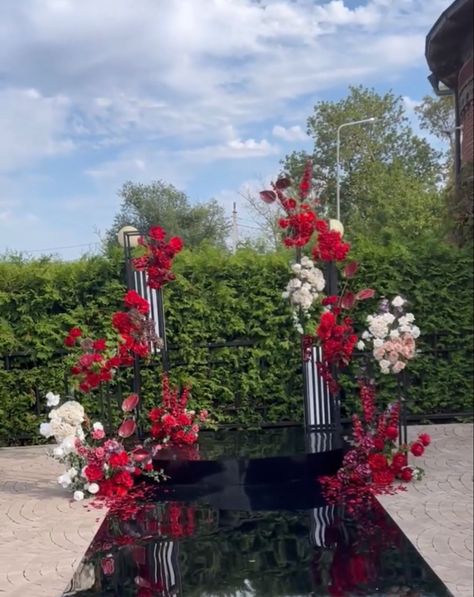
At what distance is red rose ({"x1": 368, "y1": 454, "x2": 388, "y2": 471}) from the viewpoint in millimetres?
3693

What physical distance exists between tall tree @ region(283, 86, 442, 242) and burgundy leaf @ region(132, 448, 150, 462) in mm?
2056

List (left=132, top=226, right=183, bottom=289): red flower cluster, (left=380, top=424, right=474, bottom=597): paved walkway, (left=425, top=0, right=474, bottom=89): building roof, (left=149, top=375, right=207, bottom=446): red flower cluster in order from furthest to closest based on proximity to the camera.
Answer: (left=149, top=375, right=207, bottom=446): red flower cluster → (left=132, top=226, right=183, bottom=289): red flower cluster → (left=380, top=424, right=474, bottom=597): paved walkway → (left=425, top=0, right=474, bottom=89): building roof

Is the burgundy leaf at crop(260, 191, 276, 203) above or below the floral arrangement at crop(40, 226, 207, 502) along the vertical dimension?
above

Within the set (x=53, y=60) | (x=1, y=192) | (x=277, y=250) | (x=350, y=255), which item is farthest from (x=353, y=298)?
(x=53, y=60)

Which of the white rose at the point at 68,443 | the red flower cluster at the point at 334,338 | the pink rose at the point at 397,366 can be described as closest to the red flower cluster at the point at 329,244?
the red flower cluster at the point at 334,338

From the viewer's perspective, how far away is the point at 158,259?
13.5ft

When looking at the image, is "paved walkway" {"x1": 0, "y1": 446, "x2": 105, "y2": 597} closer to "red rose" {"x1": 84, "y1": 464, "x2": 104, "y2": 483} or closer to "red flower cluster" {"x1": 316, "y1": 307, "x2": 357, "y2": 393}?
"red rose" {"x1": 84, "y1": 464, "x2": 104, "y2": 483}

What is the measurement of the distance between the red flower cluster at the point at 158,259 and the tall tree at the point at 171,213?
14.4m

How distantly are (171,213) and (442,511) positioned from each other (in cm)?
1686

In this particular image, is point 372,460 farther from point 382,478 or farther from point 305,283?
point 305,283

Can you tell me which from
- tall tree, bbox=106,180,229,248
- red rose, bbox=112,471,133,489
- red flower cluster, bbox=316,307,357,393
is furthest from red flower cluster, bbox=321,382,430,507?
tall tree, bbox=106,180,229,248

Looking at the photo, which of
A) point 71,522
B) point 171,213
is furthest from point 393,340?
point 171,213

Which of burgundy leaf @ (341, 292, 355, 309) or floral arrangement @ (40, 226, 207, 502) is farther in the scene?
burgundy leaf @ (341, 292, 355, 309)

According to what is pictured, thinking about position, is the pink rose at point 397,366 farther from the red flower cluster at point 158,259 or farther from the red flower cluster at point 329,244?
the red flower cluster at point 158,259
